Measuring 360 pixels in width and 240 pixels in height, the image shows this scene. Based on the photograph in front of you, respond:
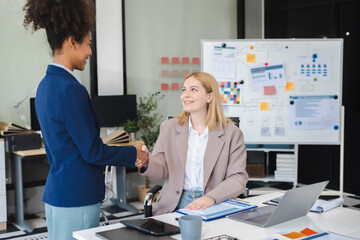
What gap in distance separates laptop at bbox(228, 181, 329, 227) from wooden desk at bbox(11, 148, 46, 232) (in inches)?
104

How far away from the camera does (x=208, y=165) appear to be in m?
2.37

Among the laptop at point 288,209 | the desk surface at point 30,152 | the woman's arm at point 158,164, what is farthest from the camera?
the desk surface at point 30,152

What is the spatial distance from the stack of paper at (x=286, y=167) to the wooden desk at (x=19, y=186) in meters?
2.59

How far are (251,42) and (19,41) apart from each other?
2386 mm

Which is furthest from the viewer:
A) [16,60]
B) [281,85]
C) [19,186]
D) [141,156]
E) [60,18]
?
[281,85]

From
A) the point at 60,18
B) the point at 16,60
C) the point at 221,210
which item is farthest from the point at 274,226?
the point at 16,60

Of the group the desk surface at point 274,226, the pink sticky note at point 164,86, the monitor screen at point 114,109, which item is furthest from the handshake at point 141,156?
the pink sticky note at point 164,86

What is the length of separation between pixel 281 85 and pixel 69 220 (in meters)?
3.29

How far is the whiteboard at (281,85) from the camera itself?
15.0ft

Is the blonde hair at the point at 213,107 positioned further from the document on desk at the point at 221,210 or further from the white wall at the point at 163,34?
the white wall at the point at 163,34

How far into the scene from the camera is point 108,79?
504 centimetres

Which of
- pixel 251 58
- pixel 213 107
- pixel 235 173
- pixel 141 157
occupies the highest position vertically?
pixel 251 58

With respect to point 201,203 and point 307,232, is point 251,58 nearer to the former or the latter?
point 201,203

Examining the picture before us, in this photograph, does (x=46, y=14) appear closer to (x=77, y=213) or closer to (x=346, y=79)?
(x=77, y=213)
